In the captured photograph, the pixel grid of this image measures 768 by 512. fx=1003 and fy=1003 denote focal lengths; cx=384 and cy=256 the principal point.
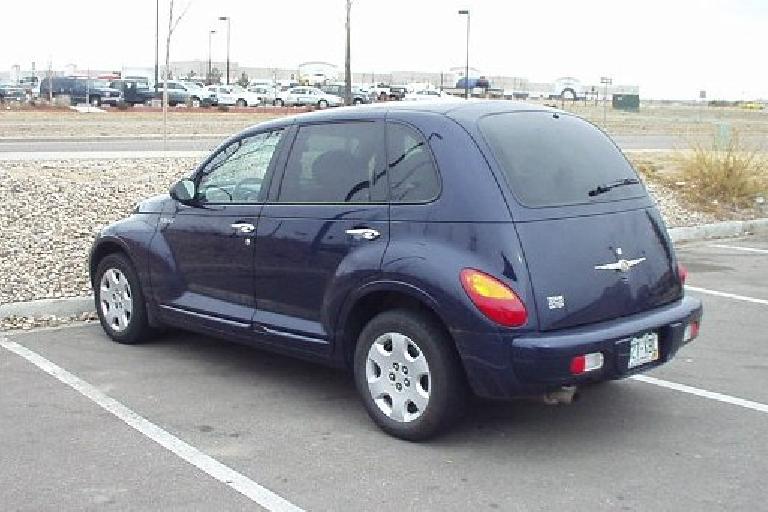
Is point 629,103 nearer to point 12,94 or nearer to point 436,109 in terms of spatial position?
point 12,94

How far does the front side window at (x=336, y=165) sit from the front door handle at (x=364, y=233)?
7.2 inches

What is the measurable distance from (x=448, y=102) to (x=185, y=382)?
8.00 feet

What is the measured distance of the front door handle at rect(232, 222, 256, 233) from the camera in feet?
20.0

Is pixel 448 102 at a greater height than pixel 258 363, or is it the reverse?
pixel 448 102

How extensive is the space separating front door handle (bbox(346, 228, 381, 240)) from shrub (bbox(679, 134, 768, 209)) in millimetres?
11168

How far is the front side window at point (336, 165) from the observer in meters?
5.61

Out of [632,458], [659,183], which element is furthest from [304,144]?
[659,183]

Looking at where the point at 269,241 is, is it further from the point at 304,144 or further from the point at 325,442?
the point at 325,442

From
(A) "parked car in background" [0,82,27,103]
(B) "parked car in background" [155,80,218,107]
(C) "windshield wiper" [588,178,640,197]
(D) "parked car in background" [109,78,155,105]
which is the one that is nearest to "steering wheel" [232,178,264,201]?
(C) "windshield wiper" [588,178,640,197]

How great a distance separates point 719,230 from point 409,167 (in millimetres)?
9641

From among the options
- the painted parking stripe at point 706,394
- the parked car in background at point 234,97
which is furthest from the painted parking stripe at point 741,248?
the parked car in background at point 234,97

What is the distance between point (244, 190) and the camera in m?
6.32

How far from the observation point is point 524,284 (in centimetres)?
486

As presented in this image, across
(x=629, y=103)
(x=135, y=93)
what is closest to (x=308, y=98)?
(x=135, y=93)
